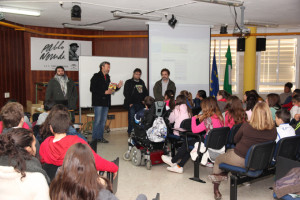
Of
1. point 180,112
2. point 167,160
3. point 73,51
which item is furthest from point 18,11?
point 167,160

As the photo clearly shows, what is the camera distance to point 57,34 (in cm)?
826

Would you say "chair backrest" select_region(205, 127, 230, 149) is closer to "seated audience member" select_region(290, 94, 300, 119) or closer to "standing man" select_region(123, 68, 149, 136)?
"seated audience member" select_region(290, 94, 300, 119)

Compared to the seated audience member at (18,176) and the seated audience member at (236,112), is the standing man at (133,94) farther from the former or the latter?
the seated audience member at (18,176)

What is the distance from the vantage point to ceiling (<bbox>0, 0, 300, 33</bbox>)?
217 inches

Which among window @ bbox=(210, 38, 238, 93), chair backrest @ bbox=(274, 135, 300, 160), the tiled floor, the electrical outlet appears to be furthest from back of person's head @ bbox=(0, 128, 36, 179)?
window @ bbox=(210, 38, 238, 93)

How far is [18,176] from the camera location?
1786mm

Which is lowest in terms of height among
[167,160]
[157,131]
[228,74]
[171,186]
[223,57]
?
[171,186]

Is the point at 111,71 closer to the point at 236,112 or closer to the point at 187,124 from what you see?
the point at 187,124

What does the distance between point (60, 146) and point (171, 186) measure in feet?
6.84

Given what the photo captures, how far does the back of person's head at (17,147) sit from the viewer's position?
71.1 inches

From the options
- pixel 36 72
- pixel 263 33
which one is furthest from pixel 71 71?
pixel 263 33

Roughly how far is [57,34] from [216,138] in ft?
19.8

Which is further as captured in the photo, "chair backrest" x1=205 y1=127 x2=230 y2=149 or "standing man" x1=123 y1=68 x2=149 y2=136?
"standing man" x1=123 y1=68 x2=149 y2=136

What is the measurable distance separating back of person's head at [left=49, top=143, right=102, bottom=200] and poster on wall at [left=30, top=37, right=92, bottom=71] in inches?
286
